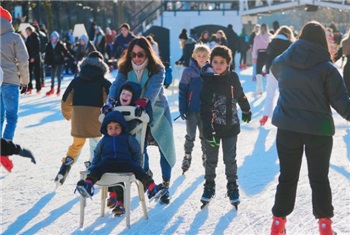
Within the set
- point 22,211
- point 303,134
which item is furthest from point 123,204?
point 303,134

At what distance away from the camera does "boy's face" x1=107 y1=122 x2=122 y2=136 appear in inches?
187

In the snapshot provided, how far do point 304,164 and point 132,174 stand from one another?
306 cm

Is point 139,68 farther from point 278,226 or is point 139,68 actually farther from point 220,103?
point 278,226

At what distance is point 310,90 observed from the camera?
4.02 metres

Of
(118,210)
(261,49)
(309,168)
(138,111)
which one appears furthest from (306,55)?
(261,49)

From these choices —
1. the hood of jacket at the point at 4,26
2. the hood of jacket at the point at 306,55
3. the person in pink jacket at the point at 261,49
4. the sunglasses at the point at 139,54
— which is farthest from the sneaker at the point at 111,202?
the person in pink jacket at the point at 261,49

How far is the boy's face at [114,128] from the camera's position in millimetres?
4754

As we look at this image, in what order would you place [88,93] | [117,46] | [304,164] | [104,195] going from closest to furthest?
[104,195]
[88,93]
[304,164]
[117,46]

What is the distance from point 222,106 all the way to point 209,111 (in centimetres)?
12

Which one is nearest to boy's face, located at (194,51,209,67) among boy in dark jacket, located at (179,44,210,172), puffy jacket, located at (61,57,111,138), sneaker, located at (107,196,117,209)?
boy in dark jacket, located at (179,44,210,172)

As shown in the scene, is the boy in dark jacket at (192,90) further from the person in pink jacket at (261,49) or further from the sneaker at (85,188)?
the person in pink jacket at (261,49)

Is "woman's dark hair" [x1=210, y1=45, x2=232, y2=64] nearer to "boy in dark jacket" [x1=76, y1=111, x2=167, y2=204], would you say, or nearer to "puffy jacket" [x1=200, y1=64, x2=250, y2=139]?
"puffy jacket" [x1=200, y1=64, x2=250, y2=139]

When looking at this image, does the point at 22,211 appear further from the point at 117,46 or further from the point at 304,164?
the point at 117,46

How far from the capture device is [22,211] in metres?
5.24
